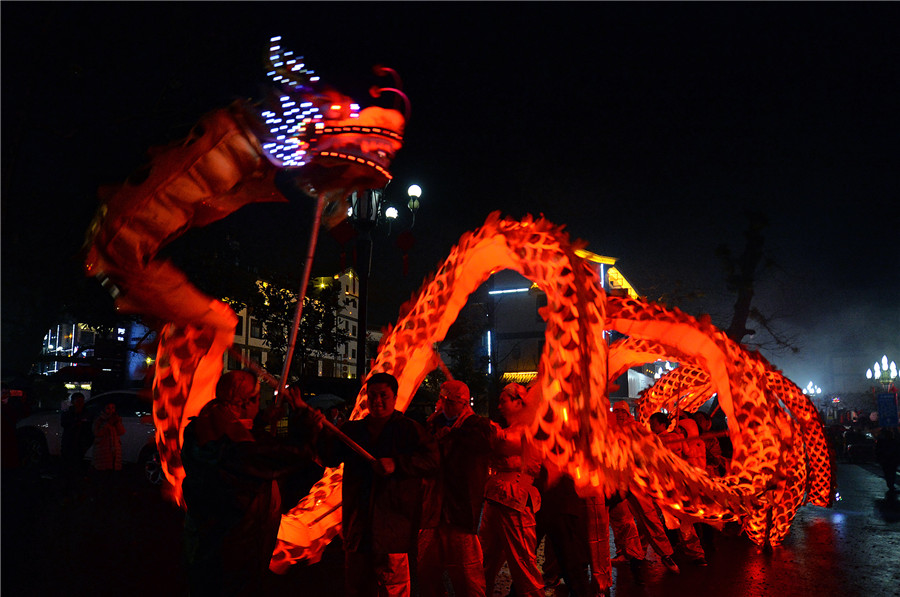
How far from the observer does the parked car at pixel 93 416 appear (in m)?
14.2

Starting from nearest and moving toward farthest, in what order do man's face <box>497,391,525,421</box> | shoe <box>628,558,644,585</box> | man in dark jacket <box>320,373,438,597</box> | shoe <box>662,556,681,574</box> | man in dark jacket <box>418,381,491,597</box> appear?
1. man in dark jacket <box>320,373,438,597</box>
2. man in dark jacket <box>418,381,491,597</box>
3. man's face <box>497,391,525,421</box>
4. shoe <box>628,558,644,585</box>
5. shoe <box>662,556,681,574</box>

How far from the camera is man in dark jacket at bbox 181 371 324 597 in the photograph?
343cm

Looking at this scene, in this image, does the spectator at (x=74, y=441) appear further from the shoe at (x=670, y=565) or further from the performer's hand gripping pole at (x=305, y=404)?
the shoe at (x=670, y=565)

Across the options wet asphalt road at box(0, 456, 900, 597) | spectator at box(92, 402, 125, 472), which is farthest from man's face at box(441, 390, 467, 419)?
spectator at box(92, 402, 125, 472)

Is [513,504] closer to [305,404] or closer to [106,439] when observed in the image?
[305,404]

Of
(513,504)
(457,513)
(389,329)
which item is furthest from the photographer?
(389,329)

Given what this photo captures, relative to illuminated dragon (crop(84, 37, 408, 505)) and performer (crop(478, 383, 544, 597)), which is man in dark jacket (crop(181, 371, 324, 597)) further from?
performer (crop(478, 383, 544, 597))

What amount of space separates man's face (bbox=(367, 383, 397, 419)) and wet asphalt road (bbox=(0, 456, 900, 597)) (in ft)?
7.80

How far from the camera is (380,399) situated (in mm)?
4168

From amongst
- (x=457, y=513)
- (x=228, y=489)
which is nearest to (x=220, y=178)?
(x=228, y=489)

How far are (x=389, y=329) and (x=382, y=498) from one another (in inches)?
99.5

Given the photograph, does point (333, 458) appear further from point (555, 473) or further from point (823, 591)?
point (823, 591)

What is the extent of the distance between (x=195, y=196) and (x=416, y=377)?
3.03 meters

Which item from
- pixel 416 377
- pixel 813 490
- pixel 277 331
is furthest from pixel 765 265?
pixel 416 377
